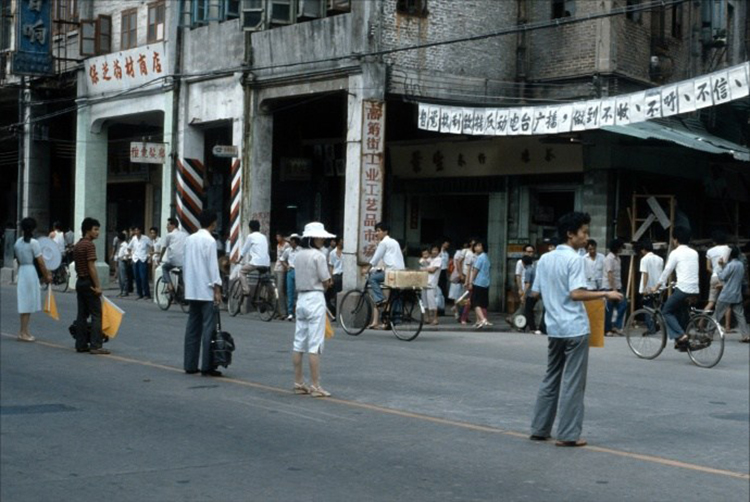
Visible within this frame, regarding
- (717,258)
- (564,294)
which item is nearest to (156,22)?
(717,258)

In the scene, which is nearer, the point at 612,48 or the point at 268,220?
the point at 612,48

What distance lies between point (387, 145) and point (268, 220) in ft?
11.8

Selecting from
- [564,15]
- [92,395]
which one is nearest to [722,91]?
[564,15]

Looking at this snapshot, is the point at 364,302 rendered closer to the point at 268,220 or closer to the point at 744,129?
the point at 268,220

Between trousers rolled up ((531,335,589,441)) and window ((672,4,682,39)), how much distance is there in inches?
730

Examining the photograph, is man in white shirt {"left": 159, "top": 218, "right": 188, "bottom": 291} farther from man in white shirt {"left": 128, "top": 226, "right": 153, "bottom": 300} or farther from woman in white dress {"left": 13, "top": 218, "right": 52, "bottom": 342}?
woman in white dress {"left": 13, "top": 218, "right": 52, "bottom": 342}

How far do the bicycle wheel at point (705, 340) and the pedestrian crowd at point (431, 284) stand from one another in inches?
6.4

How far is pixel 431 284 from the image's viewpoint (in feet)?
71.1

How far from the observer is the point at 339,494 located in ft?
22.7

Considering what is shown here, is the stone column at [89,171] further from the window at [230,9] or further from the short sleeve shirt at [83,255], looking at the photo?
the short sleeve shirt at [83,255]

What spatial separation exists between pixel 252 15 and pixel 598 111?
995 cm

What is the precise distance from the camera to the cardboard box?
17891mm

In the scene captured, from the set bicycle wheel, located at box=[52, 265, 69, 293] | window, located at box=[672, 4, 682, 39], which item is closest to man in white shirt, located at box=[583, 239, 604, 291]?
window, located at box=[672, 4, 682, 39]

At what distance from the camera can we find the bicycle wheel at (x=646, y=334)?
50.8 ft
